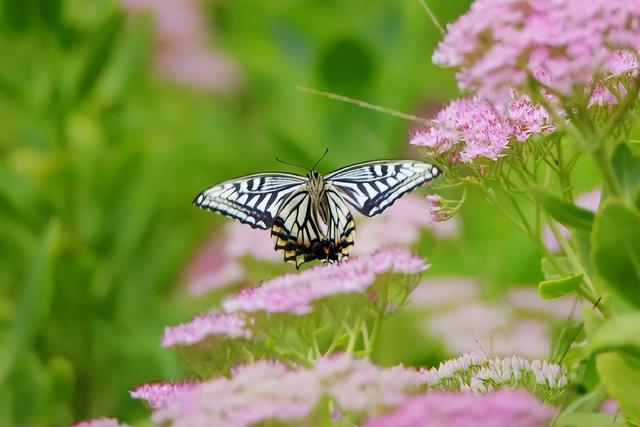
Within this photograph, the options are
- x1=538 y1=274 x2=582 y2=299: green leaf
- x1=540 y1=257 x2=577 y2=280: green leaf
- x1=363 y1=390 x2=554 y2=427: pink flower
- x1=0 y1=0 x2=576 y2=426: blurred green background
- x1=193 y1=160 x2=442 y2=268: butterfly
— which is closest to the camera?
x1=363 y1=390 x2=554 y2=427: pink flower

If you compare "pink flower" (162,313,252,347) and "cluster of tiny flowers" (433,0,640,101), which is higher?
"cluster of tiny flowers" (433,0,640,101)

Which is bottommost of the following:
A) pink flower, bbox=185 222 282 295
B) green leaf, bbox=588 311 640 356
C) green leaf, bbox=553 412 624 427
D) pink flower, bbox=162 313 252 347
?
green leaf, bbox=553 412 624 427

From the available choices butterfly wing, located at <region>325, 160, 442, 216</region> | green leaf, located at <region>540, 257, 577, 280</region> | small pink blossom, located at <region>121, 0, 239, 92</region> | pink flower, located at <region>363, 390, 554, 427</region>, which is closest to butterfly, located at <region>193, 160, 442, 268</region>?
butterfly wing, located at <region>325, 160, 442, 216</region>

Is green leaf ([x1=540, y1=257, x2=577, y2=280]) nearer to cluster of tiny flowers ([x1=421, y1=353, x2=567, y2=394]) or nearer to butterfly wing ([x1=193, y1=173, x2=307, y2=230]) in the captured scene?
cluster of tiny flowers ([x1=421, y1=353, x2=567, y2=394])

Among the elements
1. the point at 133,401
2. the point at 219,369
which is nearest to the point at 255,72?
the point at 133,401

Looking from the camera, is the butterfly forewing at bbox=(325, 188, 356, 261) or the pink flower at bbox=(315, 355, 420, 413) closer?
the pink flower at bbox=(315, 355, 420, 413)

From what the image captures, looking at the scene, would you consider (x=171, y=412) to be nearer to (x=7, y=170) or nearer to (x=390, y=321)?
(x=390, y=321)

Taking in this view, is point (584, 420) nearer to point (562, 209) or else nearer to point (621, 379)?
point (621, 379)
